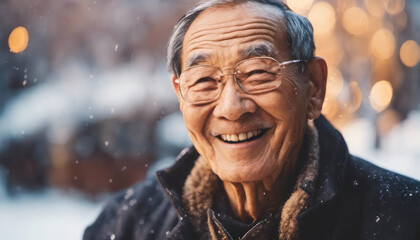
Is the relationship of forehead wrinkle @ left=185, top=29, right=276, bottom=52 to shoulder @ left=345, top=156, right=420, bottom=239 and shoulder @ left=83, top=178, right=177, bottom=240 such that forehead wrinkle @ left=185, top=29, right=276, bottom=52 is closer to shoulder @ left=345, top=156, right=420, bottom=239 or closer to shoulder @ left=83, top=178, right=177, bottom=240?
shoulder @ left=345, top=156, right=420, bottom=239

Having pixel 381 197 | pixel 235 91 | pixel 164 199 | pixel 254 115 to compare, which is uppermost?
pixel 235 91

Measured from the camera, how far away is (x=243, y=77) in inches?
85.0

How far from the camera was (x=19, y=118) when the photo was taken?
8.21 metres

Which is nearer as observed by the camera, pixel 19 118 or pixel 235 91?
pixel 235 91

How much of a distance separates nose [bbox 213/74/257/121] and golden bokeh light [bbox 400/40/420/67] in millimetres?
7771

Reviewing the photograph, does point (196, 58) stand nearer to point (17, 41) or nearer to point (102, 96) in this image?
point (17, 41)

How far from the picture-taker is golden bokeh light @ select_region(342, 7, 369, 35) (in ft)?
28.1

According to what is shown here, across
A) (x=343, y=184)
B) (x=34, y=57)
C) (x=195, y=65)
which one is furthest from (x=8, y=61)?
(x=343, y=184)

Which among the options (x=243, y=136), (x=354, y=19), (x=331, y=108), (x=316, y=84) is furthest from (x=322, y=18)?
(x=243, y=136)

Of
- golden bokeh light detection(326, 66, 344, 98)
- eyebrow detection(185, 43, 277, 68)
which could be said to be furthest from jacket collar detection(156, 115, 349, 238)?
golden bokeh light detection(326, 66, 344, 98)

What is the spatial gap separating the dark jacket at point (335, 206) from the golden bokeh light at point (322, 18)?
5.68 meters

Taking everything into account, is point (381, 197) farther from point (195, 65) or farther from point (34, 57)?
point (34, 57)

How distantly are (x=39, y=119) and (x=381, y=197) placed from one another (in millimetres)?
7729

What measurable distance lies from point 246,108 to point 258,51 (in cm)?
30
